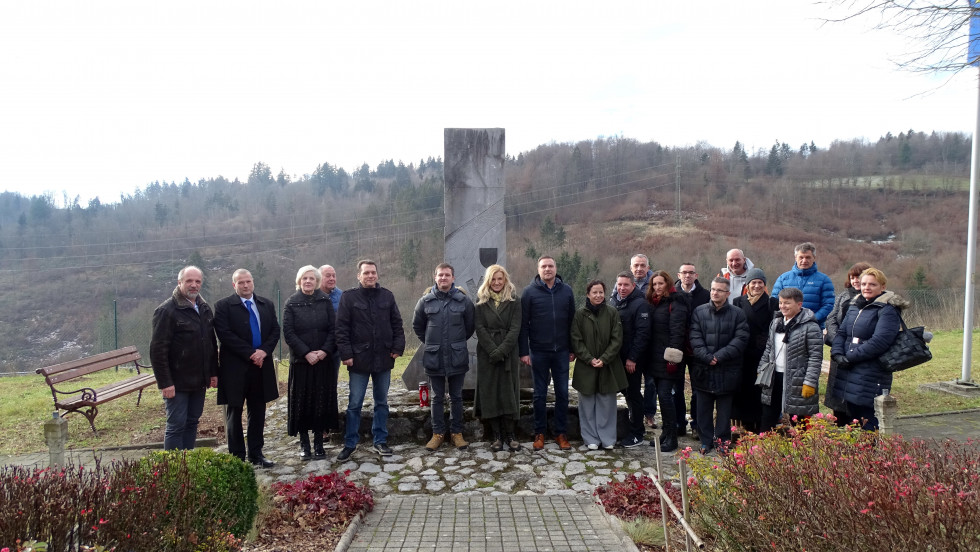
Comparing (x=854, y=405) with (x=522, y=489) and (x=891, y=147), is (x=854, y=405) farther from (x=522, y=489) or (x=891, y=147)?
(x=891, y=147)

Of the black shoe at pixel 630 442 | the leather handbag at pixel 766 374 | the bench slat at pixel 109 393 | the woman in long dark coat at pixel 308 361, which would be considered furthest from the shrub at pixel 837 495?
the bench slat at pixel 109 393

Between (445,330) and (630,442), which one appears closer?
(445,330)

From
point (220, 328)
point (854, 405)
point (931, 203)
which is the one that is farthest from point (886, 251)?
point (220, 328)

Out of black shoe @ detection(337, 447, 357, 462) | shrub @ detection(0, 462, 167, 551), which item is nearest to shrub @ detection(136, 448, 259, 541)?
shrub @ detection(0, 462, 167, 551)

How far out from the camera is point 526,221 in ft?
139

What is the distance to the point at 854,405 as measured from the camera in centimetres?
520

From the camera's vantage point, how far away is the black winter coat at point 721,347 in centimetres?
565

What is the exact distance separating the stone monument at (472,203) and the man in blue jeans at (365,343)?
171cm

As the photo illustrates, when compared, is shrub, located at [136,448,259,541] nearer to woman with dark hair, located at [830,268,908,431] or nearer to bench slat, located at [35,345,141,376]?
bench slat, located at [35,345,141,376]

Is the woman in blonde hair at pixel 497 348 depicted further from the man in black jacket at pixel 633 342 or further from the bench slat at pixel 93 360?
the bench slat at pixel 93 360

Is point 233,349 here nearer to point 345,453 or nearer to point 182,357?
point 182,357

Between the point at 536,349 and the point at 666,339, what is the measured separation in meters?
1.33

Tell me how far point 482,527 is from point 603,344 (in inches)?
97.8

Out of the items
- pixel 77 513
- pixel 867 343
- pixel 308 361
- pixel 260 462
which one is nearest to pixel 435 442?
pixel 308 361
